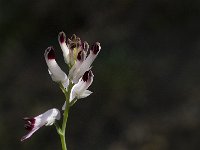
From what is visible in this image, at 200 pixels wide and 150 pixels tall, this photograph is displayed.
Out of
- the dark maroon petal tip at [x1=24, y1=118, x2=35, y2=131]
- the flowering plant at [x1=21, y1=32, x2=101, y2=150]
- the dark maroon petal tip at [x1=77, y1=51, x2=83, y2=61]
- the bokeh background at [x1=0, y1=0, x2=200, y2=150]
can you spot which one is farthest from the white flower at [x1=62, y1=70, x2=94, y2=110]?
the bokeh background at [x1=0, y1=0, x2=200, y2=150]

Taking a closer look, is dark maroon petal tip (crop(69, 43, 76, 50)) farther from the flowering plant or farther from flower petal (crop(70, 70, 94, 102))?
flower petal (crop(70, 70, 94, 102))

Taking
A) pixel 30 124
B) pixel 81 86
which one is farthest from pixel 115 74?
pixel 30 124

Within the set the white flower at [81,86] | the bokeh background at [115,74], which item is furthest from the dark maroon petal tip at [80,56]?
the bokeh background at [115,74]

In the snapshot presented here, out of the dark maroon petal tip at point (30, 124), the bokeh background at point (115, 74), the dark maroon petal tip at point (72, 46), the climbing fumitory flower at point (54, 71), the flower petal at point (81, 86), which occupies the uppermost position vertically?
the bokeh background at point (115, 74)

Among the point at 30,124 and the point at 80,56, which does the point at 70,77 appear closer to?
the point at 80,56

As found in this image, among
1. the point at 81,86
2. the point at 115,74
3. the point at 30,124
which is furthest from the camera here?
the point at 115,74

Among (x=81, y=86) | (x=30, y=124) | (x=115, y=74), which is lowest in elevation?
(x=30, y=124)

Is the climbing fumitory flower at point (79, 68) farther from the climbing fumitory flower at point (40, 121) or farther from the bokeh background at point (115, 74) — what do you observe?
the bokeh background at point (115, 74)

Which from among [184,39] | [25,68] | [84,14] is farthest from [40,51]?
[184,39]
